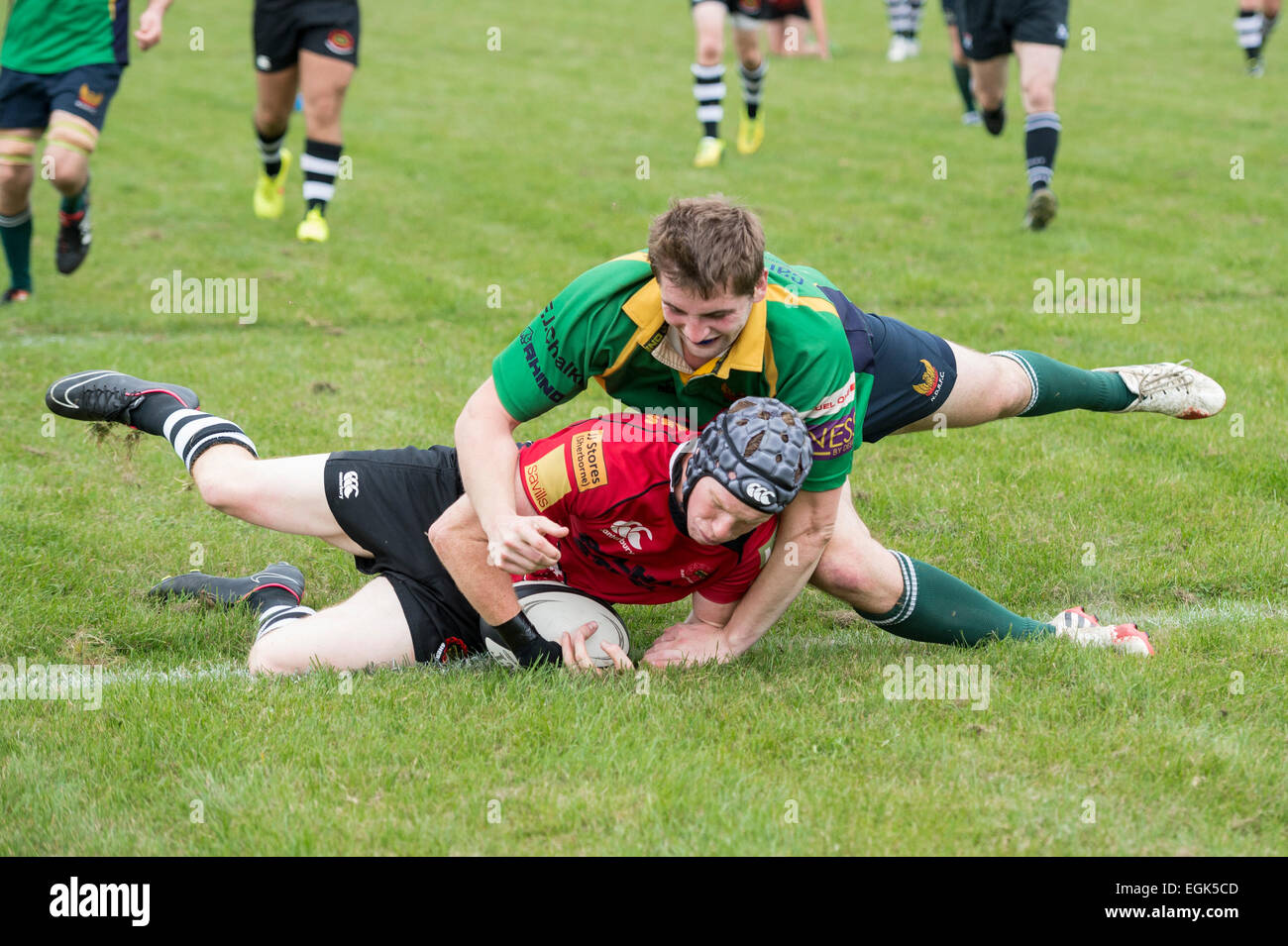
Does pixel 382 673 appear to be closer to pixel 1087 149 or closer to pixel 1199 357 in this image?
pixel 1199 357

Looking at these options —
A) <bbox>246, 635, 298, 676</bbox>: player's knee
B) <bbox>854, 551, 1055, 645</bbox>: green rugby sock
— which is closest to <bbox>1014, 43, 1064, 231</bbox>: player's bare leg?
<bbox>854, 551, 1055, 645</bbox>: green rugby sock

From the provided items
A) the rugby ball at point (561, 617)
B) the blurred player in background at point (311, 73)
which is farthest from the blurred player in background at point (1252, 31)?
the rugby ball at point (561, 617)

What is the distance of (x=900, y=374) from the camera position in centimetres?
438

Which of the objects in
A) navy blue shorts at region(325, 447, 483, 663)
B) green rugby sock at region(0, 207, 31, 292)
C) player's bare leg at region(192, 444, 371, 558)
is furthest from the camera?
green rugby sock at region(0, 207, 31, 292)

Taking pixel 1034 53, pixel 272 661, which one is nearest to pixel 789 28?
pixel 1034 53

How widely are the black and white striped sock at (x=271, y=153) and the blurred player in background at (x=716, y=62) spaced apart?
143 inches

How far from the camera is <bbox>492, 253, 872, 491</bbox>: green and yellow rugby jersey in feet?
11.9

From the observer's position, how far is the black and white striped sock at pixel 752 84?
1171cm

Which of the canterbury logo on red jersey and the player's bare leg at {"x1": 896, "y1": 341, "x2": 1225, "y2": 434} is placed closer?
the canterbury logo on red jersey

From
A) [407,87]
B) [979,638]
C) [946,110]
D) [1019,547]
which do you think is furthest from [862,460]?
[407,87]

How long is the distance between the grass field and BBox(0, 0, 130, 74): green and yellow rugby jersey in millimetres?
1441

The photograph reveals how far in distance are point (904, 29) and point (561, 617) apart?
16524mm

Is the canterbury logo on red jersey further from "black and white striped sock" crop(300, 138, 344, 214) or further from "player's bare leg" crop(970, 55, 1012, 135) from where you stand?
"player's bare leg" crop(970, 55, 1012, 135)

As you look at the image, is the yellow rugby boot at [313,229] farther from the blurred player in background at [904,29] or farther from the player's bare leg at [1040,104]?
the blurred player in background at [904,29]
